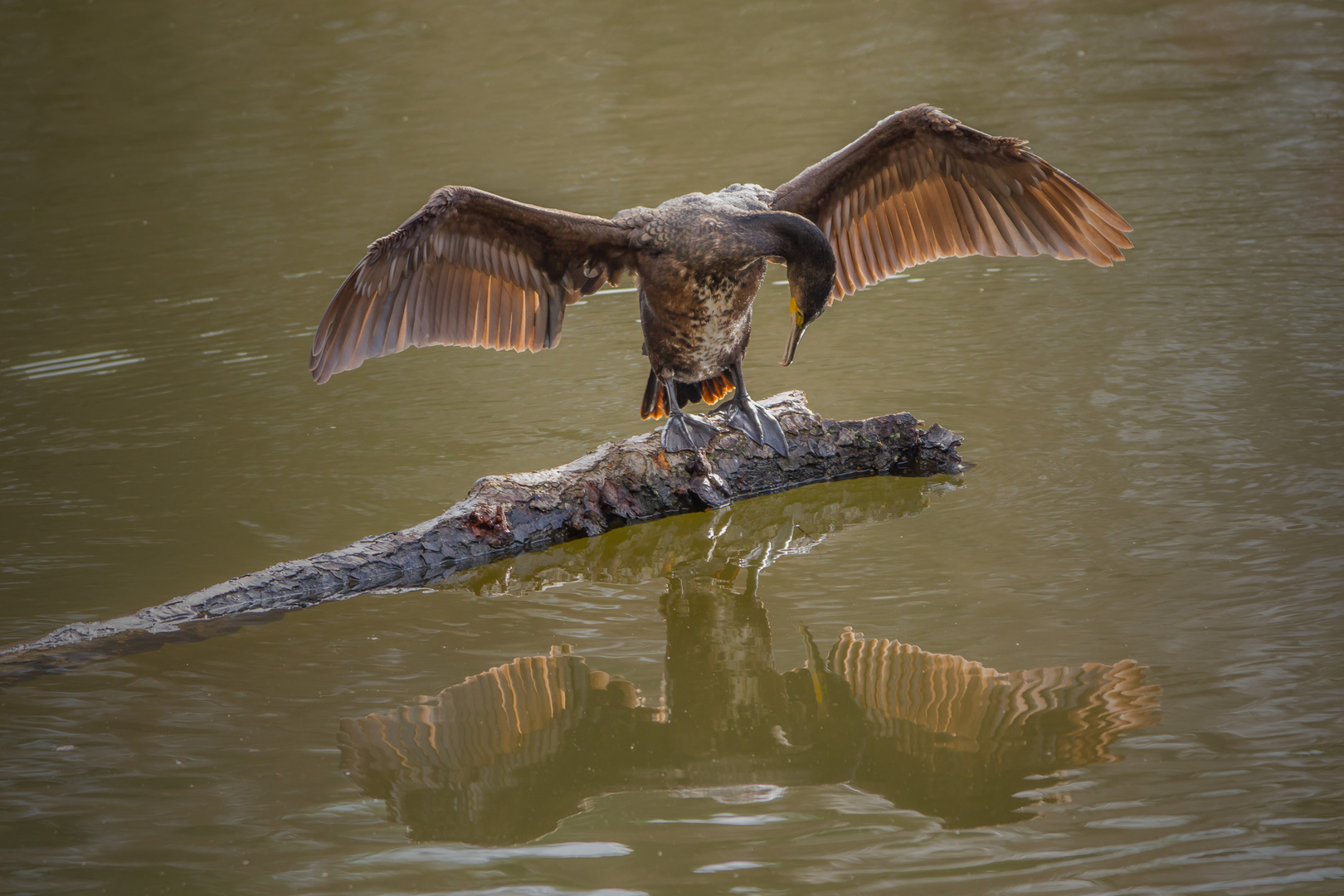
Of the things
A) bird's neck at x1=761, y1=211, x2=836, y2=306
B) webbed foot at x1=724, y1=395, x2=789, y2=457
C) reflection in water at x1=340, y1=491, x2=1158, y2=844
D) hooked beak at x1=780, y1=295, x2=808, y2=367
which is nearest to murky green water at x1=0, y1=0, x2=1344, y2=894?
reflection in water at x1=340, y1=491, x2=1158, y2=844

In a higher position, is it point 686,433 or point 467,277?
point 467,277

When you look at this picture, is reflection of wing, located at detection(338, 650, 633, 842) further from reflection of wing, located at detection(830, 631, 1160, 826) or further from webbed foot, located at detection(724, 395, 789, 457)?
webbed foot, located at detection(724, 395, 789, 457)

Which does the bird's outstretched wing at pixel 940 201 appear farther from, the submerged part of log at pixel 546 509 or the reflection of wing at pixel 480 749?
the reflection of wing at pixel 480 749

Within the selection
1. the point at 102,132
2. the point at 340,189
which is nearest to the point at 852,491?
the point at 340,189

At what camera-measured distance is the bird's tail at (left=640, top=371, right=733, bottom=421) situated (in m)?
5.05

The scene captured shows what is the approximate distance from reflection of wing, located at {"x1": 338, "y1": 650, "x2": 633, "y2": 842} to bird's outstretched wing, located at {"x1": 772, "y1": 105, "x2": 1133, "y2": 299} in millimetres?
2365

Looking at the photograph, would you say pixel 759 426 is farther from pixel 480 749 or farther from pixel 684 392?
pixel 480 749

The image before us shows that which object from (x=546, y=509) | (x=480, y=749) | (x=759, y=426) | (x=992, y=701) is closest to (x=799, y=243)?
(x=759, y=426)

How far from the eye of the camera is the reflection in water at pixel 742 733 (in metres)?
3.01

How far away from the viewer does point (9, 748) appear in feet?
11.0

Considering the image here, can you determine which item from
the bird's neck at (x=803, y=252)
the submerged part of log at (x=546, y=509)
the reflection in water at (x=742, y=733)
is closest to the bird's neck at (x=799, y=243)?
the bird's neck at (x=803, y=252)

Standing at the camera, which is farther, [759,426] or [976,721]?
[759,426]

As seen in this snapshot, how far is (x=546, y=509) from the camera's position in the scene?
4445mm

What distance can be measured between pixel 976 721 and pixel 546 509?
186 cm
